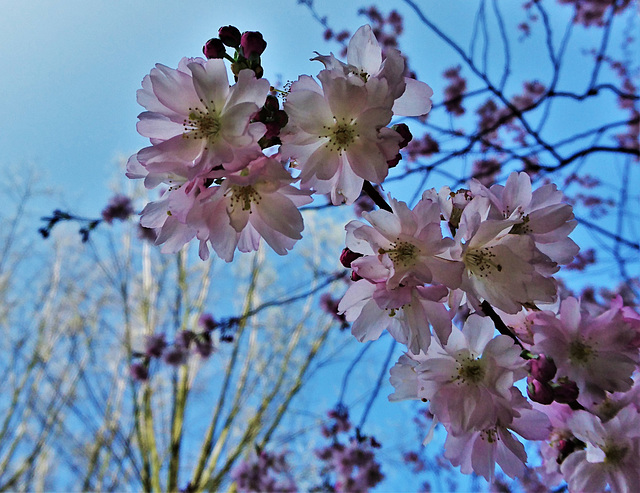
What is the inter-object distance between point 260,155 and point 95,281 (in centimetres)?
520

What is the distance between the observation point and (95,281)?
498 centimetres

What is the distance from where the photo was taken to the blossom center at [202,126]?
57 centimetres

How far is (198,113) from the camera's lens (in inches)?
23.1

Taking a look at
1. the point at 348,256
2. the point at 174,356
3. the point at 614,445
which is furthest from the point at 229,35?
the point at 174,356

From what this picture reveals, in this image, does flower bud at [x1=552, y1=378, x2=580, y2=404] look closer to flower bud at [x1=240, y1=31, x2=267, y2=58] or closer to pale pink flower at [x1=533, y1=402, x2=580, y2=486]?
pale pink flower at [x1=533, y1=402, x2=580, y2=486]

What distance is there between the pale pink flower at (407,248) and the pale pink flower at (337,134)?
0.20ft

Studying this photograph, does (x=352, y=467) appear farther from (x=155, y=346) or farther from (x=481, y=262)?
(x=481, y=262)

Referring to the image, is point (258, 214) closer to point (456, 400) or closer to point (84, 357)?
point (456, 400)

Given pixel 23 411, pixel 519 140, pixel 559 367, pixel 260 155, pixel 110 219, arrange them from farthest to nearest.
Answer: pixel 519 140
pixel 23 411
pixel 110 219
pixel 559 367
pixel 260 155

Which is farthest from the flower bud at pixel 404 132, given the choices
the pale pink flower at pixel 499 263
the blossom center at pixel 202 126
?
the blossom center at pixel 202 126

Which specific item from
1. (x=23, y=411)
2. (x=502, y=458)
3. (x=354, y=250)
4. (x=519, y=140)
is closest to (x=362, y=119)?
(x=354, y=250)

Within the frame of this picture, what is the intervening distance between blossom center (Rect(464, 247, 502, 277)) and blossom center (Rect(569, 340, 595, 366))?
22cm

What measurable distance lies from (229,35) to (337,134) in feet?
0.78

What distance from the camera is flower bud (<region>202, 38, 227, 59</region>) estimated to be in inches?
24.5
